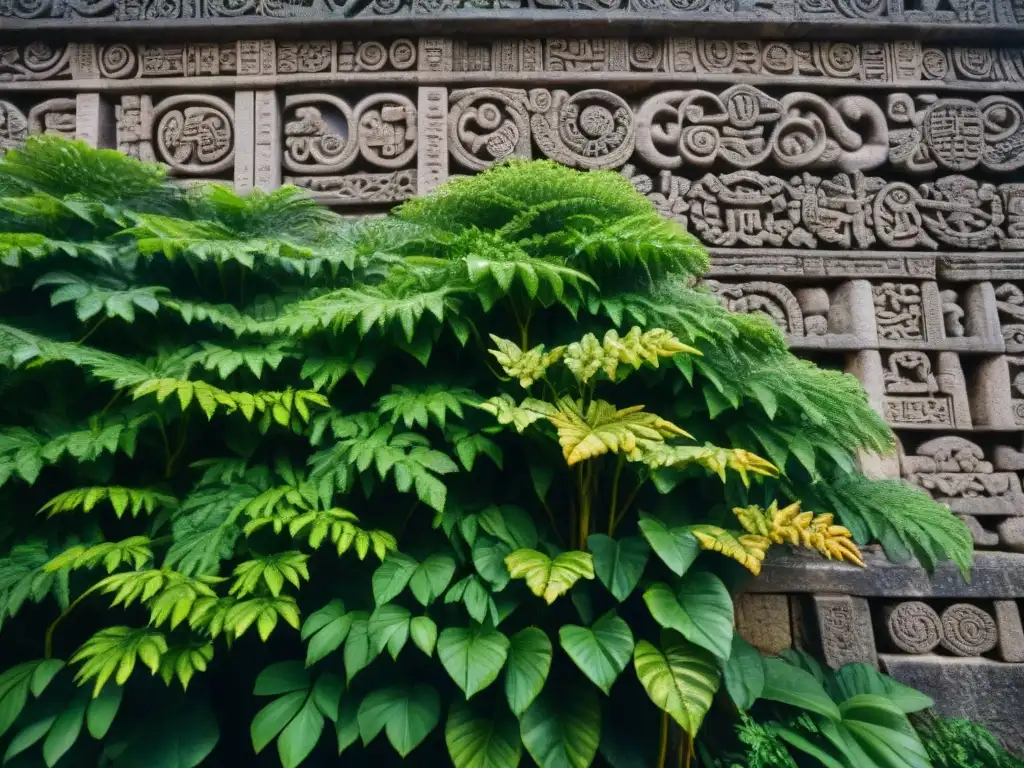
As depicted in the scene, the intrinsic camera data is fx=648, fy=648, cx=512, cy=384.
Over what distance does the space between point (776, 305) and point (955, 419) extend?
1.08 meters

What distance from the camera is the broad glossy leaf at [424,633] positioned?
1.93 metres

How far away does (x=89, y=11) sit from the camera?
384cm

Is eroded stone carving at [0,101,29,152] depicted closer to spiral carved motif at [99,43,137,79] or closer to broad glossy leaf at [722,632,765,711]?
spiral carved motif at [99,43,137,79]

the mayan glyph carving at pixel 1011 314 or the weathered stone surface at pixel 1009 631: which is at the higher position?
the mayan glyph carving at pixel 1011 314

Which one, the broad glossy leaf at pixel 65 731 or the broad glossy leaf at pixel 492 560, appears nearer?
the broad glossy leaf at pixel 65 731

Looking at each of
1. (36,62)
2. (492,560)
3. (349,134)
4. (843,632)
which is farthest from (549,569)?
(36,62)

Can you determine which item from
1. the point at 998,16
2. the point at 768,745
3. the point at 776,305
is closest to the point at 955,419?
the point at 776,305

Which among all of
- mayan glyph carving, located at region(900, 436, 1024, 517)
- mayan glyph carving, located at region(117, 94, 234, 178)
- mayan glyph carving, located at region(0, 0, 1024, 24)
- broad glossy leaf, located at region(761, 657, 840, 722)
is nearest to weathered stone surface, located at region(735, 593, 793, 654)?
broad glossy leaf, located at region(761, 657, 840, 722)

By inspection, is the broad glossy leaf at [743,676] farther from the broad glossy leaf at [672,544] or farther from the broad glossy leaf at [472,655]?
the broad glossy leaf at [472,655]

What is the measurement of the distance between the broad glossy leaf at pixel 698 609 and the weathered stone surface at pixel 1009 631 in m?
1.81

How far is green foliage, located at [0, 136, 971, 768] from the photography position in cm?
200

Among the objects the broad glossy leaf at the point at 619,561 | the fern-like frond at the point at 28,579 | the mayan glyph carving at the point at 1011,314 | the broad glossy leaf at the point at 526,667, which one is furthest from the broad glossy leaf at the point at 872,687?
the fern-like frond at the point at 28,579

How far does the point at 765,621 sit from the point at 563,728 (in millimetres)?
1364

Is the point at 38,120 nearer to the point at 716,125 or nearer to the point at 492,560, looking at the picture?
the point at 492,560
